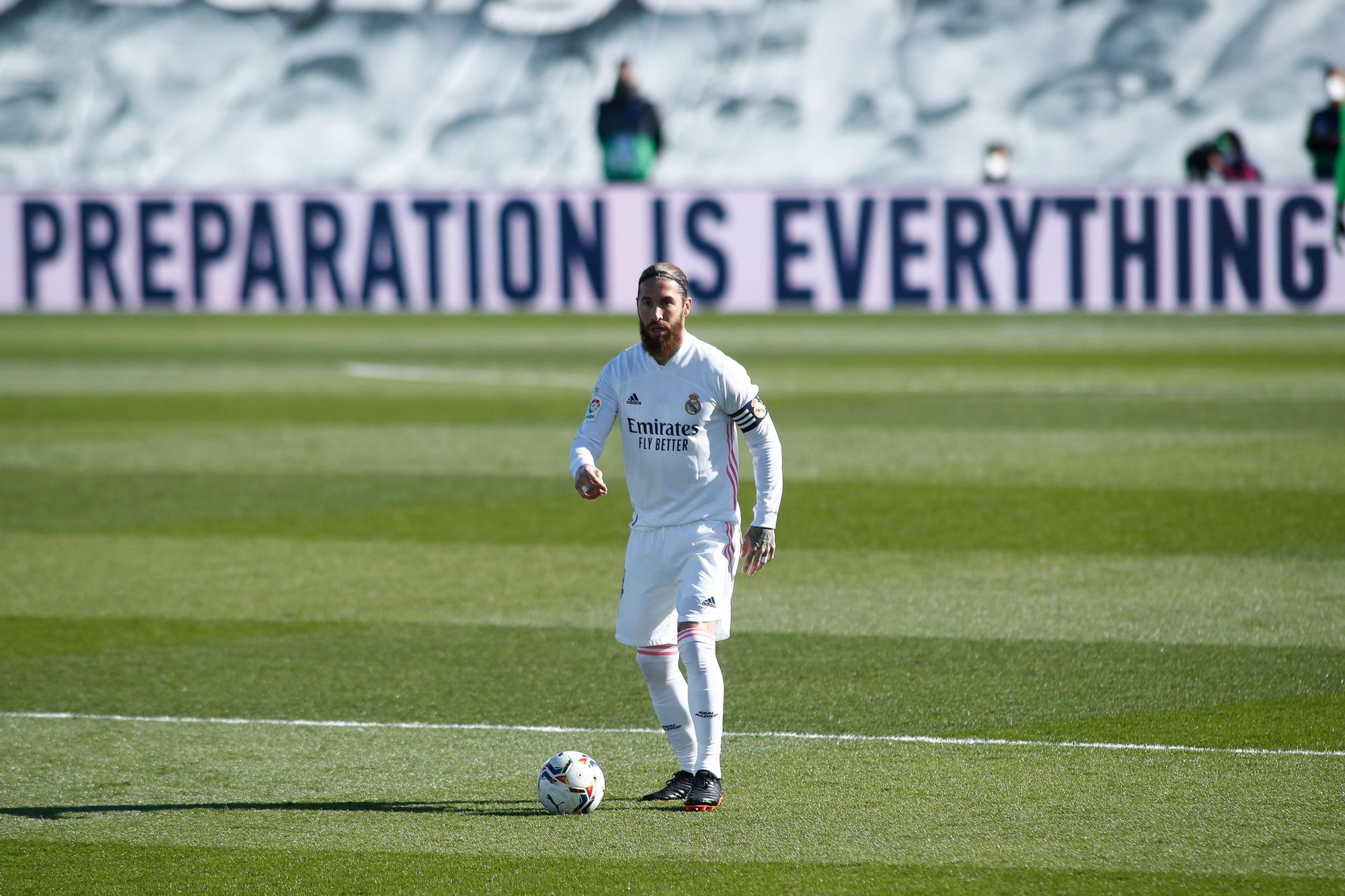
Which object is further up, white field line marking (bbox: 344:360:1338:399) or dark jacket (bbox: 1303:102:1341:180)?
dark jacket (bbox: 1303:102:1341:180)

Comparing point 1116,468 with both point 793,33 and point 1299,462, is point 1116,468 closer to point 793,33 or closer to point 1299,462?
point 1299,462

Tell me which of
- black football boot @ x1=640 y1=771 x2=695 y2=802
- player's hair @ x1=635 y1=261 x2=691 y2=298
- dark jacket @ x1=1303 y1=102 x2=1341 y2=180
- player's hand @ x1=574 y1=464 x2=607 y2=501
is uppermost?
player's hair @ x1=635 y1=261 x2=691 y2=298

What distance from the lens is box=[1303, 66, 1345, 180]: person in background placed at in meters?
26.9

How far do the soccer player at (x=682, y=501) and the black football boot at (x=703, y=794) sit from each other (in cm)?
2

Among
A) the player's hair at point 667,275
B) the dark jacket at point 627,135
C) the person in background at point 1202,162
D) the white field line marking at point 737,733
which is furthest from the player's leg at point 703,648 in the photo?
the person in background at point 1202,162

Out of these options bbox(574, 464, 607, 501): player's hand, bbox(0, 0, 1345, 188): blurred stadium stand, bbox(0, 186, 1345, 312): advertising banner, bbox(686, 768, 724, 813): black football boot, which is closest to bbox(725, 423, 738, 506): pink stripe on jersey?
bbox(574, 464, 607, 501): player's hand

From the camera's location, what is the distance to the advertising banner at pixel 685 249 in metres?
25.2

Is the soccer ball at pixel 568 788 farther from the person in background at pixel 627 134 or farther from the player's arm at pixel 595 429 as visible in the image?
the person in background at pixel 627 134

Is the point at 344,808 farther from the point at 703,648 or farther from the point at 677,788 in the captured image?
the point at 703,648

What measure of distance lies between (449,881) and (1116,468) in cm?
872

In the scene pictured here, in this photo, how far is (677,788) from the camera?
20.2 feet

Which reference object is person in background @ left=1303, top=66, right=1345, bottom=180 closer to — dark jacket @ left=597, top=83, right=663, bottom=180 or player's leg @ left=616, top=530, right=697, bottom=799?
dark jacket @ left=597, top=83, right=663, bottom=180

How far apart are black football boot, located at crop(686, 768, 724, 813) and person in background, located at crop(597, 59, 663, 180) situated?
23.8 m

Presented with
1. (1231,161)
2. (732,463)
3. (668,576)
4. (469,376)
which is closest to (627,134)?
(1231,161)
